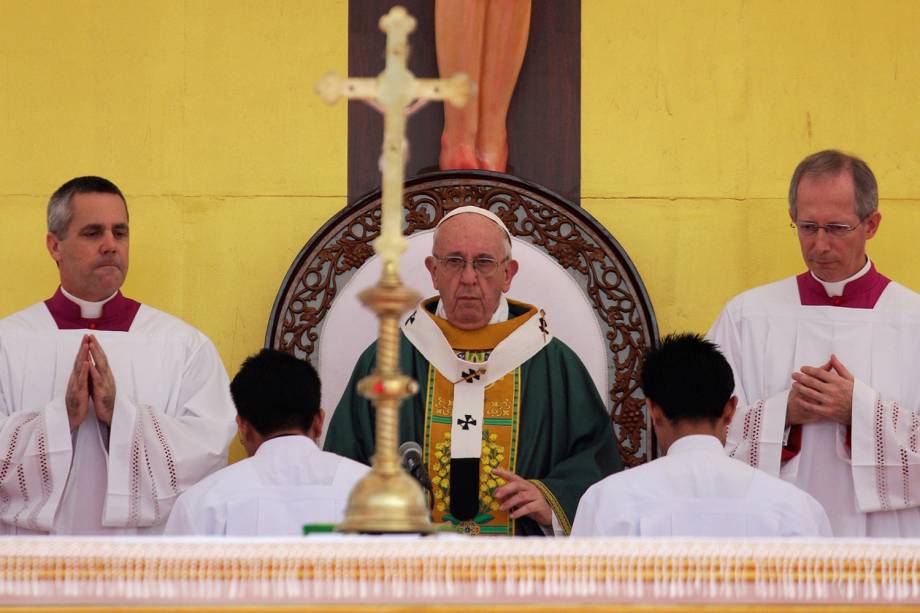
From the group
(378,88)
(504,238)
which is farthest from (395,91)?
(504,238)

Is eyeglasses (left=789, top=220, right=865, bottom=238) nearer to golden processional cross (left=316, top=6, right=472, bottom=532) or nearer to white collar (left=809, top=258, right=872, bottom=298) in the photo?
white collar (left=809, top=258, right=872, bottom=298)

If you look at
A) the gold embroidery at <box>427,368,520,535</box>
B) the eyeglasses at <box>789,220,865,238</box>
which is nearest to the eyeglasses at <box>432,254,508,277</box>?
the gold embroidery at <box>427,368,520,535</box>

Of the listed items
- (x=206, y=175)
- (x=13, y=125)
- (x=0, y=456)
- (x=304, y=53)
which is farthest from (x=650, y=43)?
(x=0, y=456)

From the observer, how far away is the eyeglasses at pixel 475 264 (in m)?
5.70

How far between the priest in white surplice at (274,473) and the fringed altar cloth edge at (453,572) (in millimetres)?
1282

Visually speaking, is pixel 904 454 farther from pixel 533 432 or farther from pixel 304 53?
pixel 304 53

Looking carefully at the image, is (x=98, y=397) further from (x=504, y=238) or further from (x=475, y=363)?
(x=504, y=238)

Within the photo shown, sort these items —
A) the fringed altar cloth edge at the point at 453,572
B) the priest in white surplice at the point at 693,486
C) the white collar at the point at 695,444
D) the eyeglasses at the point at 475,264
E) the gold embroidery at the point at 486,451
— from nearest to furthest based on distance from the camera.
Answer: the fringed altar cloth edge at the point at 453,572 < the priest in white surplice at the point at 693,486 < the white collar at the point at 695,444 < the gold embroidery at the point at 486,451 < the eyeglasses at the point at 475,264

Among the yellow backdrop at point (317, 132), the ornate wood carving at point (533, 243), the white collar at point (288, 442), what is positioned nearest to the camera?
the white collar at point (288, 442)

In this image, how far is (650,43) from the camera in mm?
6445

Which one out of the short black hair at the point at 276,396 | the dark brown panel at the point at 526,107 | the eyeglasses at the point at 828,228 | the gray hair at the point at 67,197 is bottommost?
the short black hair at the point at 276,396

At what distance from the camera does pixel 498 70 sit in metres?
6.27

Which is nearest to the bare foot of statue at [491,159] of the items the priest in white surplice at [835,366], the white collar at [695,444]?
the priest in white surplice at [835,366]

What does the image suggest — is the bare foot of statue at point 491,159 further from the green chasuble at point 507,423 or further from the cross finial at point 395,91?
the cross finial at point 395,91
